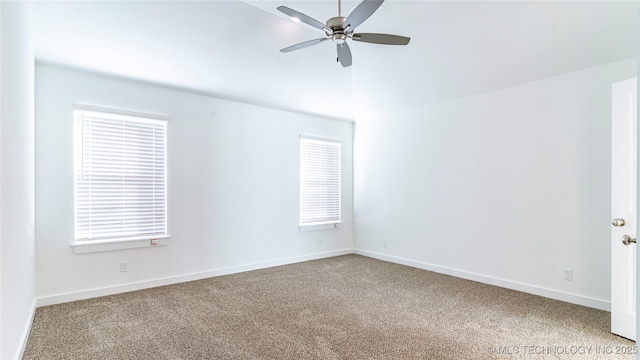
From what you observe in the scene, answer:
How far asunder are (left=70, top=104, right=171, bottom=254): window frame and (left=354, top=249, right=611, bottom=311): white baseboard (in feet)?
11.9

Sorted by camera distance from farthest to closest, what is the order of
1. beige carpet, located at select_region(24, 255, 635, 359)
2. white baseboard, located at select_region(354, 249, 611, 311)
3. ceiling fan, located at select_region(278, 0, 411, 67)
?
white baseboard, located at select_region(354, 249, 611, 311)
beige carpet, located at select_region(24, 255, 635, 359)
ceiling fan, located at select_region(278, 0, 411, 67)

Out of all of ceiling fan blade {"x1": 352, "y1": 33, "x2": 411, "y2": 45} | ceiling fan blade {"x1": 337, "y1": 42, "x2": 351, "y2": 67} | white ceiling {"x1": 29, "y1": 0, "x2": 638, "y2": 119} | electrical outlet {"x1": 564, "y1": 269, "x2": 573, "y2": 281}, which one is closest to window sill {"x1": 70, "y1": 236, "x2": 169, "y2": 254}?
white ceiling {"x1": 29, "y1": 0, "x2": 638, "y2": 119}

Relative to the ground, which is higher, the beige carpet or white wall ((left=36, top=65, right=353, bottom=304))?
white wall ((left=36, top=65, right=353, bottom=304))

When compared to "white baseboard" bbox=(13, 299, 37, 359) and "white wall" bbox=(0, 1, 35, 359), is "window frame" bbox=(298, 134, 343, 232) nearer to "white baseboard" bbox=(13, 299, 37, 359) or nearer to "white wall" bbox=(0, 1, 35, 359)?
"white baseboard" bbox=(13, 299, 37, 359)

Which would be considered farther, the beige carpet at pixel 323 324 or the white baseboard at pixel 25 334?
the beige carpet at pixel 323 324

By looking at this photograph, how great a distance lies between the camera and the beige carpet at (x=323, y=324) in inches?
104

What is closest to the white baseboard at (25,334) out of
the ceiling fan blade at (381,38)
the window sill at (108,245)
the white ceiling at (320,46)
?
the window sill at (108,245)

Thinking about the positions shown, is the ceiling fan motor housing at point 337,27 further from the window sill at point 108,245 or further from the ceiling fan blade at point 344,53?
the window sill at point 108,245

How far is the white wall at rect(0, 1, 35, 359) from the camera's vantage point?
1859mm

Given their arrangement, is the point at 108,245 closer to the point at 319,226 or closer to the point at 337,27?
the point at 319,226

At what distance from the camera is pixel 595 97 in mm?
3574

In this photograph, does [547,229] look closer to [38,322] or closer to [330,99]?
[330,99]

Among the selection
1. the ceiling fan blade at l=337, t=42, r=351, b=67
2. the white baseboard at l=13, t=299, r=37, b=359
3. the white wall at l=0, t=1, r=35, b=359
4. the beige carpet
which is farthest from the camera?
the ceiling fan blade at l=337, t=42, r=351, b=67

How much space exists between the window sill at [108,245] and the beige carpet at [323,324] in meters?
0.56
